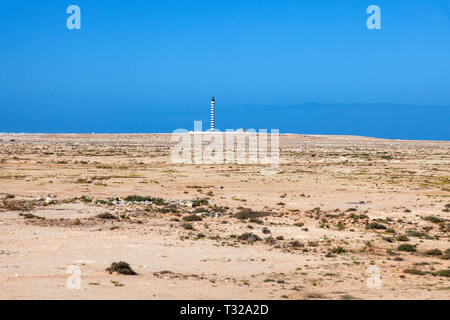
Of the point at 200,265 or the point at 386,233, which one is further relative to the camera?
the point at 386,233

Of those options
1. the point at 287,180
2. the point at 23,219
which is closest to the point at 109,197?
the point at 23,219

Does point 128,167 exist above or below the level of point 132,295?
above

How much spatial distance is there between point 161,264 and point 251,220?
8.92 metres

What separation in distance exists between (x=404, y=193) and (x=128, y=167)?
28.0 meters

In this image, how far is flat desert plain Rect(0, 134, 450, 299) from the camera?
14.3m

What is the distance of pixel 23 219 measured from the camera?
24531mm

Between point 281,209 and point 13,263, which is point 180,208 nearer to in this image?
point 281,209

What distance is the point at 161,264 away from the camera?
17.0 m

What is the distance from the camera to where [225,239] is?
839 inches

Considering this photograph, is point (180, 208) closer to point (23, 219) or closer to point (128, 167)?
point (23, 219)

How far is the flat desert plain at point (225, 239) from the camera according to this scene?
14328 millimetres
